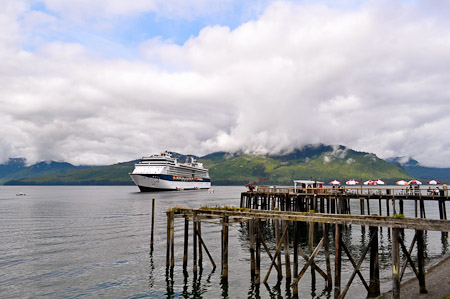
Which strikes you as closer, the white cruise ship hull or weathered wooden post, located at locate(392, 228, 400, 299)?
weathered wooden post, located at locate(392, 228, 400, 299)

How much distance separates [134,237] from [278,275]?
2597cm

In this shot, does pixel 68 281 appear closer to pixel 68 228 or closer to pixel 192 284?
pixel 192 284

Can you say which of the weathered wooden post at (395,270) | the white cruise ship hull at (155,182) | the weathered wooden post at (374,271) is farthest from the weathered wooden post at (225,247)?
the white cruise ship hull at (155,182)

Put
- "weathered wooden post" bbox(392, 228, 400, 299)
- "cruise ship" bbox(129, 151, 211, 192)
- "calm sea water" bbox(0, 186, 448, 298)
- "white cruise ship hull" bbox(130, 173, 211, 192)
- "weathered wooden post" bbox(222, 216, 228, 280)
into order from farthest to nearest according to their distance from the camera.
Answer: "cruise ship" bbox(129, 151, 211, 192) → "white cruise ship hull" bbox(130, 173, 211, 192) → "weathered wooden post" bbox(222, 216, 228, 280) → "calm sea water" bbox(0, 186, 448, 298) → "weathered wooden post" bbox(392, 228, 400, 299)

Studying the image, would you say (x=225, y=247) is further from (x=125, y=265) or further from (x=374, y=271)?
(x=125, y=265)

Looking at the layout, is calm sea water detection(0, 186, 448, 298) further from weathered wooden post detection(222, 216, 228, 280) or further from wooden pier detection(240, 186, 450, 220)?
wooden pier detection(240, 186, 450, 220)

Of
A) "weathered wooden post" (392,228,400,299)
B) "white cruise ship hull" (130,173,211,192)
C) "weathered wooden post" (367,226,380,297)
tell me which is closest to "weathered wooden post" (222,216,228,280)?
"weathered wooden post" (367,226,380,297)

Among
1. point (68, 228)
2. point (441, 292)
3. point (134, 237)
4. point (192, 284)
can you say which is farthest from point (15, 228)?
point (441, 292)

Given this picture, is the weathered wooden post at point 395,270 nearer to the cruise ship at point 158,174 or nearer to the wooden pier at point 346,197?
the wooden pier at point 346,197

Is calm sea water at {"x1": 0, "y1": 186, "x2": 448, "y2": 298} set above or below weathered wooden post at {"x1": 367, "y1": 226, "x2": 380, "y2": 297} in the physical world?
below

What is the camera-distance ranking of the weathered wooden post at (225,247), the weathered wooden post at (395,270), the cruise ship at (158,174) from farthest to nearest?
the cruise ship at (158,174) → the weathered wooden post at (225,247) → the weathered wooden post at (395,270)

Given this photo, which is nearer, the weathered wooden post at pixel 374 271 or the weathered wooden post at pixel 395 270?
the weathered wooden post at pixel 395 270

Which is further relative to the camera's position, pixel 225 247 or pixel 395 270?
pixel 225 247

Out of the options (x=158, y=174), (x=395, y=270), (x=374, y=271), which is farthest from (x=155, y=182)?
(x=395, y=270)
